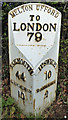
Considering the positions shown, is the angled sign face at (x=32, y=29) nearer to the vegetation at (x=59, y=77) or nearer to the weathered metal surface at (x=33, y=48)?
the weathered metal surface at (x=33, y=48)

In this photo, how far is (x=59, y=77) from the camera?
346 cm

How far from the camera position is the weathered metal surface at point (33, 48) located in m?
2.11

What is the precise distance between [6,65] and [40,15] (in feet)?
6.05

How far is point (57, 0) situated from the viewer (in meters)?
2.96

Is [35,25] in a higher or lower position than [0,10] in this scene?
lower

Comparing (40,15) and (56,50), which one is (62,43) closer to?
(56,50)

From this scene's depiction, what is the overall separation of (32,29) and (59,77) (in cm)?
173

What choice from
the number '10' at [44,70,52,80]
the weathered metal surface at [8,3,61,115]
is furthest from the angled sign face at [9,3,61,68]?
the number '10' at [44,70,52,80]

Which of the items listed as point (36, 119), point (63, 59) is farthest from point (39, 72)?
point (63, 59)

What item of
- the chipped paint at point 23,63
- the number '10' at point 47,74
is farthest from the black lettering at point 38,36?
the number '10' at point 47,74

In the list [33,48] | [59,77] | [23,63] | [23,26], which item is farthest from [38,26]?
[59,77]

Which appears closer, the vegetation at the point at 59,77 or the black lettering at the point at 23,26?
the black lettering at the point at 23,26

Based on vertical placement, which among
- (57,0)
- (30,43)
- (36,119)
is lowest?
(36,119)

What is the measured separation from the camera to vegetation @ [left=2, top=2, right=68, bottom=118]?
99.0 inches
